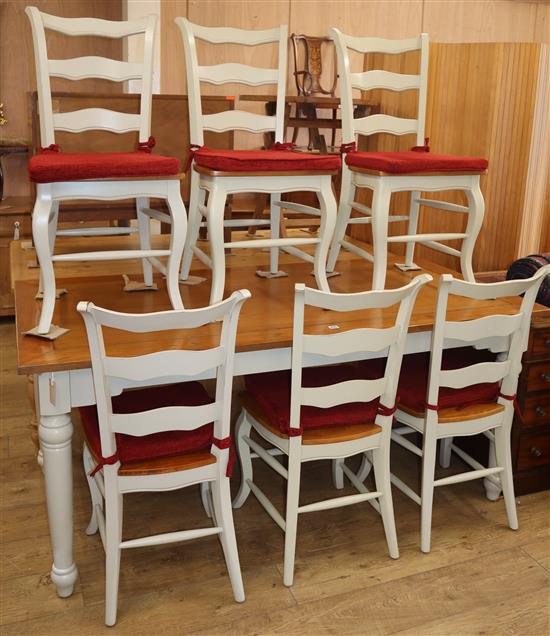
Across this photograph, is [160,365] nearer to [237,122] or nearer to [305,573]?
[305,573]

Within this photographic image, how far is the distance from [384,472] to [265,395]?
42 centimetres

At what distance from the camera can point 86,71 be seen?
2.53 meters

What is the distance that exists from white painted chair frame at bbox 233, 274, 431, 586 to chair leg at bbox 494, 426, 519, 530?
43 cm

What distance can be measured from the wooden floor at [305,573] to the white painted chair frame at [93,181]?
0.70 meters

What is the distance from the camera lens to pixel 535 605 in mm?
1953

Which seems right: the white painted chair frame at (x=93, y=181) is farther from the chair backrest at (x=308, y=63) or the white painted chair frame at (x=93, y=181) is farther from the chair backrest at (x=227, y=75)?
the chair backrest at (x=308, y=63)

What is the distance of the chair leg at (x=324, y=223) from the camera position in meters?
2.44

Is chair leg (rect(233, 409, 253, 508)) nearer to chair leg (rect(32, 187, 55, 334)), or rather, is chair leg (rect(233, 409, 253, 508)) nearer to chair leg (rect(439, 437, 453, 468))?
chair leg (rect(32, 187, 55, 334))

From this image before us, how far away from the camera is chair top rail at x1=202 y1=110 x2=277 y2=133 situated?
8.88 ft

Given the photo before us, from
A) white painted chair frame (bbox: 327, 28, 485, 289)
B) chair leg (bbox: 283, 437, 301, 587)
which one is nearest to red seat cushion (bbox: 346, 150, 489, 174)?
white painted chair frame (bbox: 327, 28, 485, 289)

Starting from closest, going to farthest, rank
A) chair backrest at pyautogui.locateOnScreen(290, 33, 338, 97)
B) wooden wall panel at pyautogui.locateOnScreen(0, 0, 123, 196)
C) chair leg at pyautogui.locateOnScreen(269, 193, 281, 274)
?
chair leg at pyautogui.locateOnScreen(269, 193, 281, 274) → wooden wall panel at pyautogui.locateOnScreen(0, 0, 123, 196) → chair backrest at pyautogui.locateOnScreen(290, 33, 338, 97)

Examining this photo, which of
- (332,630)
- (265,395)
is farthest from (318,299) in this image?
(332,630)

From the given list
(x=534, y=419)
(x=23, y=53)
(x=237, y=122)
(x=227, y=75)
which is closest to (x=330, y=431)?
(x=534, y=419)

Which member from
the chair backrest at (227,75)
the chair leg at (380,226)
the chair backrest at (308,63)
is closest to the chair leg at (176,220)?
the chair backrest at (227,75)
